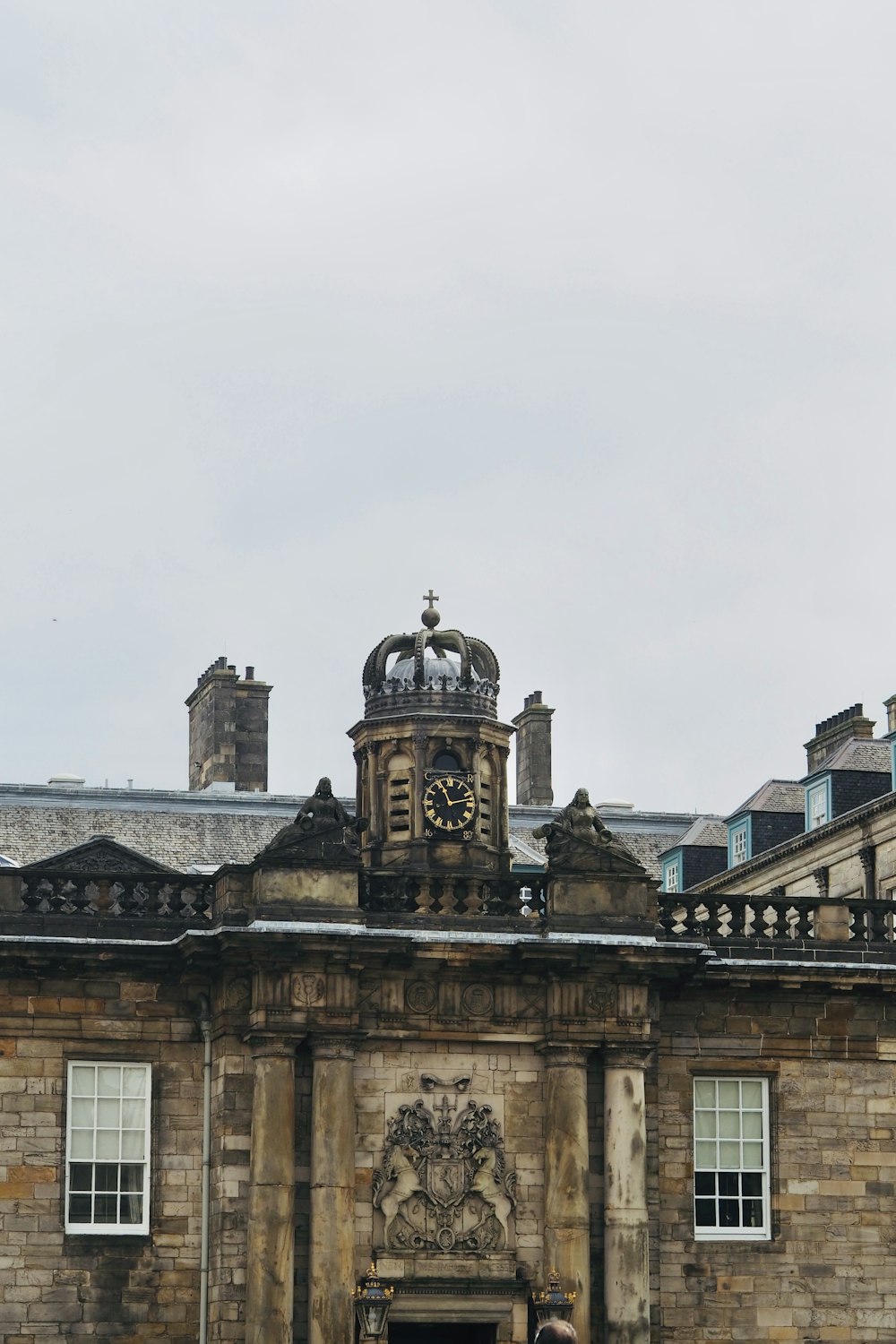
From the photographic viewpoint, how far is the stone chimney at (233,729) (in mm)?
55500

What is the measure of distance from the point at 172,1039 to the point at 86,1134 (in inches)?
65.7

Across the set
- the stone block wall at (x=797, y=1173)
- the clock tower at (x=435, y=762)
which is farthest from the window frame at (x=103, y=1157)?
the stone block wall at (x=797, y=1173)

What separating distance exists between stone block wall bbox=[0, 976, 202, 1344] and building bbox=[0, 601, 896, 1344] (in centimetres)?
4

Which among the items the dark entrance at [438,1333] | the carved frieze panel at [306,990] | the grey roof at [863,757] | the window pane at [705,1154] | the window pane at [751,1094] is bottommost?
the dark entrance at [438,1333]

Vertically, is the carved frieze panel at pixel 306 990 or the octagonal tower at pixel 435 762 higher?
the octagonal tower at pixel 435 762

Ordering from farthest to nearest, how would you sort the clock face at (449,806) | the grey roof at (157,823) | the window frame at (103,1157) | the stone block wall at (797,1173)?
the grey roof at (157,823) → the clock face at (449,806) → the stone block wall at (797,1173) → the window frame at (103,1157)

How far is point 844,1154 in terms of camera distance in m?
35.2

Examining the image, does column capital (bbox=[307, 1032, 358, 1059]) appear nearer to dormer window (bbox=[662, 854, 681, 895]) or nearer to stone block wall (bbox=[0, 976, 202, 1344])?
stone block wall (bbox=[0, 976, 202, 1344])

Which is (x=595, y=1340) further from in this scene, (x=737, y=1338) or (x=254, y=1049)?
(x=254, y=1049)

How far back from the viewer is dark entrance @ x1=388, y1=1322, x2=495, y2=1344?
110 ft

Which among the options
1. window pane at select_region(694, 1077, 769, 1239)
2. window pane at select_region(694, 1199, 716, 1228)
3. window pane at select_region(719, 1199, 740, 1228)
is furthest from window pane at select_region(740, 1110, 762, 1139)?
window pane at select_region(694, 1199, 716, 1228)

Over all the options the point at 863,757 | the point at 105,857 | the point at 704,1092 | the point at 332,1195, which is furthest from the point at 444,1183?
the point at 863,757

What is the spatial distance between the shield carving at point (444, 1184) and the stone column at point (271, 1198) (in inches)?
70.2

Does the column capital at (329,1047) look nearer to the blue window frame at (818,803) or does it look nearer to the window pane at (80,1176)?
the window pane at (80,1176)
